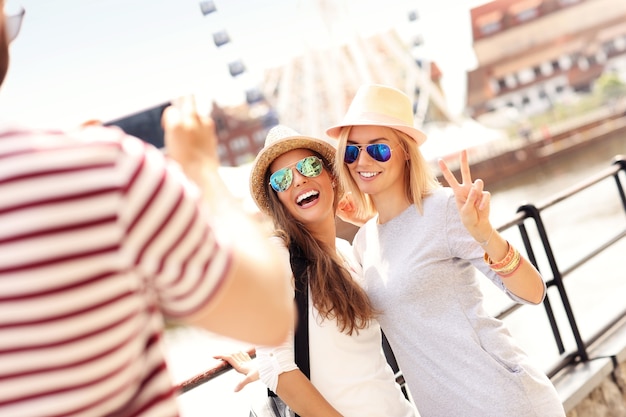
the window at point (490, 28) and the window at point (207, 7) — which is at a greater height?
the window at point (207, 7)

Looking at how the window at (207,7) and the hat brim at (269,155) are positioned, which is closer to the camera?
the hat brim at (269,155)

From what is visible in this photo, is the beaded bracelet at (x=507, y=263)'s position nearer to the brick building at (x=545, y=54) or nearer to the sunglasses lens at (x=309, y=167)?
the sunglasses lens at (x=309, y=167)

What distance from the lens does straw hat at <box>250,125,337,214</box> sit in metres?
1.85

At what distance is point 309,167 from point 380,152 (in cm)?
18

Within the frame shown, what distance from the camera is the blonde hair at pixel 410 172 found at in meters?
1.87

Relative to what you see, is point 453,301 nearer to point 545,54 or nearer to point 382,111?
point 382,111

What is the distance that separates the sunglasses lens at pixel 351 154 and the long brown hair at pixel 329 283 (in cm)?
21

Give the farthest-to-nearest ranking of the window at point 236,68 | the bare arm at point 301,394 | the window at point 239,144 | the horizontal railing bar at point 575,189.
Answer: the window at point 239,144, the window at point 236,68, the horizontal railing bar at point 575,189, the bare arm at point 301,394

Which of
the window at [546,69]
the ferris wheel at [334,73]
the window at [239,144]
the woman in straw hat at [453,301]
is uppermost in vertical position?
the woman in straw hat at [453,301]

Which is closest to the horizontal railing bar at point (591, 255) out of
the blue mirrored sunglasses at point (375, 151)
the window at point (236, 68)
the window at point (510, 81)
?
the blue mirrored sunglasses at point (375, 151)

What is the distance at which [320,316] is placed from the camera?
162cm

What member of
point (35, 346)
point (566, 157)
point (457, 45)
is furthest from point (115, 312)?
point (457, 45)

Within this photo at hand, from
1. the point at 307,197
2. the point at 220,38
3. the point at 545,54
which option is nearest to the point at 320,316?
the point at 307,197

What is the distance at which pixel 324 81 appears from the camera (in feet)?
168
